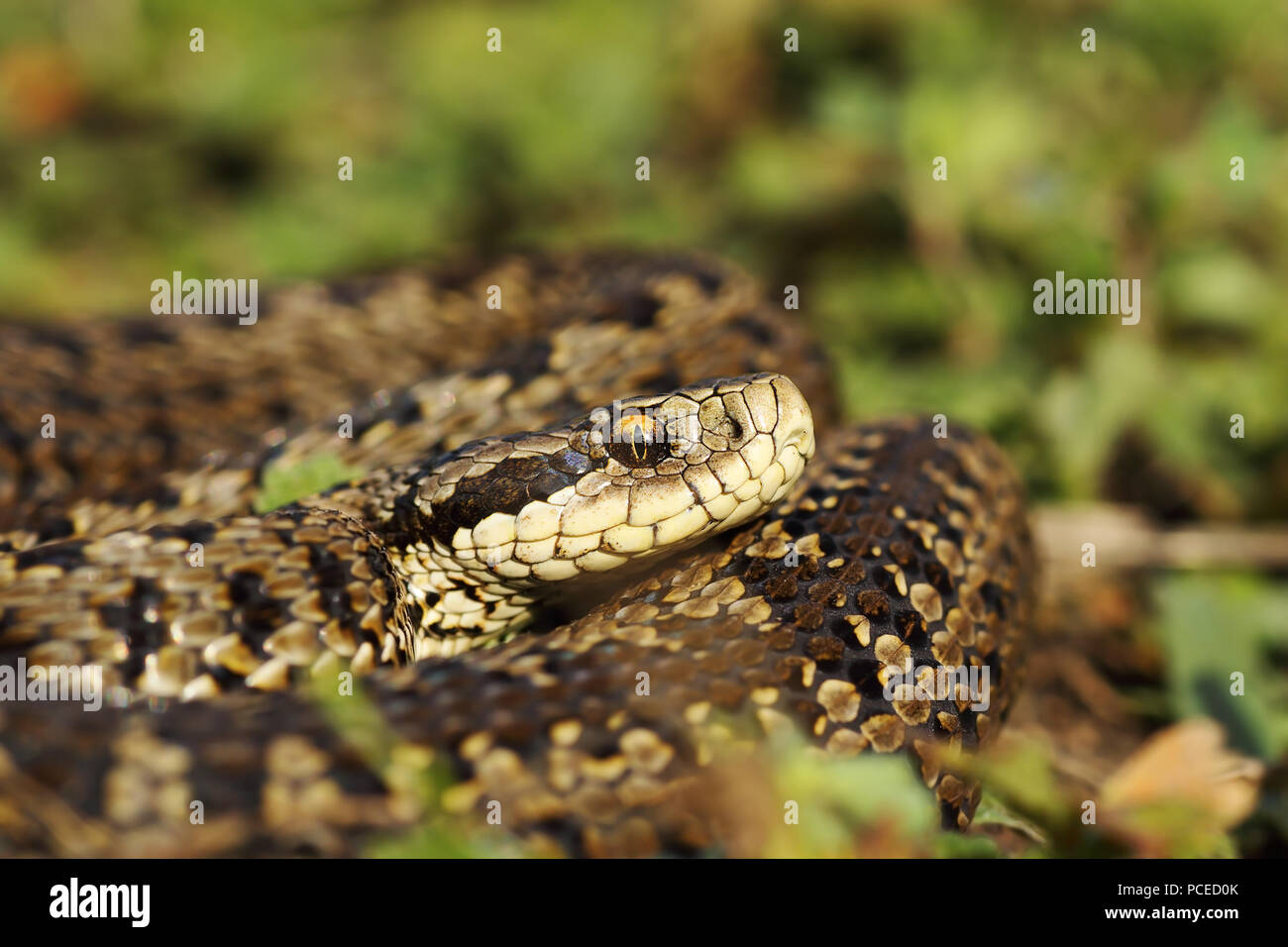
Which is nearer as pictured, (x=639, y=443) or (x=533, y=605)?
(x=639, y=443)

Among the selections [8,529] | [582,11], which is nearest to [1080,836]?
[8,529]

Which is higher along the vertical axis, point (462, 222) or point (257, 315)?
point (462, 222)

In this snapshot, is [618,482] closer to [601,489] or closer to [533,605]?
[601,489]

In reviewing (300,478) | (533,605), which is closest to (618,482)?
(533,605)

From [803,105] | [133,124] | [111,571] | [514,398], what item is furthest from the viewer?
[133,124]

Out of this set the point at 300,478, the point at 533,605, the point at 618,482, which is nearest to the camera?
the point at 618,482

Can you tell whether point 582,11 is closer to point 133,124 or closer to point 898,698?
point 133,124

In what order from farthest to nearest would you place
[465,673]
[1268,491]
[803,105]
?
[803,105] → [1268,491] → [465,673]

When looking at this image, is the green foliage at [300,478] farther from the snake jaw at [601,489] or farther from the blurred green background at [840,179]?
the blurred green background at [840,179]

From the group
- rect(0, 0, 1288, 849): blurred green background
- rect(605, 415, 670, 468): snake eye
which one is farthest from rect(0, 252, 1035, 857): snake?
rect(0, 0, 1288, 849): blurred green background
